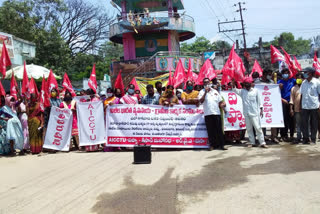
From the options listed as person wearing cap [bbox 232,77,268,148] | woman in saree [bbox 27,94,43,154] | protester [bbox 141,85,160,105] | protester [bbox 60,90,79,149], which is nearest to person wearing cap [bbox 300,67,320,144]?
person wearing cap [bbox 232,77,268,148]

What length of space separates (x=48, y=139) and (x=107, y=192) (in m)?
4.61

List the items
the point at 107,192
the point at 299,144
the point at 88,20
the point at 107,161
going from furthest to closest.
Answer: the point at 88,20 < the point at 299,144 < the point at 107,161 < the point at 107,192

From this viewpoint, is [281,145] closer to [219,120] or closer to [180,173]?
[219,120]

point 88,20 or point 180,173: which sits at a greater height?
point 88,20

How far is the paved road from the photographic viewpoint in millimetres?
3957

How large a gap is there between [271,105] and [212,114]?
1.73m

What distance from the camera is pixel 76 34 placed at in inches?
1478

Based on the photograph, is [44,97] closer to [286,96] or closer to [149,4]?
[286,96]

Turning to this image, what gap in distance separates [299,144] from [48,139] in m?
6.24

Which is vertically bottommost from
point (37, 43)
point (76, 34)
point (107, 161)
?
point (107, 161)

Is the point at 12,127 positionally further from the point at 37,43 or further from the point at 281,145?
the point at 37,43

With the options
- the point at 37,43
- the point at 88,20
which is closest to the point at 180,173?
the point at 37,43

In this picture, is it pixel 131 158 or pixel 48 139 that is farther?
pixel 48 139

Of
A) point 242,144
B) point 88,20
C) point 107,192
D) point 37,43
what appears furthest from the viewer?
point 88,20
